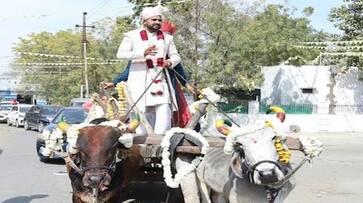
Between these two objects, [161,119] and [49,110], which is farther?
[49,110]

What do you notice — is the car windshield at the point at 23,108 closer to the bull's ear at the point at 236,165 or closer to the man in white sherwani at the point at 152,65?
the man in white sherwani at the point at 152,65

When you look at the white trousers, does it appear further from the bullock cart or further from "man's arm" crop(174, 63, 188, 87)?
"man's arm" crop(174, 63, 188, 87)

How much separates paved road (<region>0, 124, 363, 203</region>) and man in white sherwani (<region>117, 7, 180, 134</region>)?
3007 millimetres

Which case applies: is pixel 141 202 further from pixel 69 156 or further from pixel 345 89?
pixel 345 89

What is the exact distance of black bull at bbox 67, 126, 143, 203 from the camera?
564 cm

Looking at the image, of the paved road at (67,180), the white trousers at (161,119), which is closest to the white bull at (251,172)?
the white trousers at (161,119)

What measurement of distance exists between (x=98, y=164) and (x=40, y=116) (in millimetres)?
25701

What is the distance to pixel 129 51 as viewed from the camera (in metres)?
7.45

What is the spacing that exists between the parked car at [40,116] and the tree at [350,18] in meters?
15.9

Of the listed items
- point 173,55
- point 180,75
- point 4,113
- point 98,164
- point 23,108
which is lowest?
point 4,113

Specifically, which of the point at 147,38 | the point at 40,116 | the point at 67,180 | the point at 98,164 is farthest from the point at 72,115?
the point at 98,164

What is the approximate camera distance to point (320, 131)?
32062 mm

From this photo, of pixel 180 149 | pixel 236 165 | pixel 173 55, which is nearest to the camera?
pixel 236 165

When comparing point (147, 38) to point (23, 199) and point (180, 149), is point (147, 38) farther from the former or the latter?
point (23, 199)
